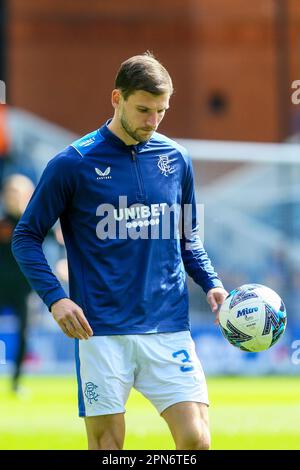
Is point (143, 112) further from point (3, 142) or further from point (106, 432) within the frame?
point (3, 142)

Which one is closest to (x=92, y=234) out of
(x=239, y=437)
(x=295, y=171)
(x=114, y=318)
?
(x=114, y=318)

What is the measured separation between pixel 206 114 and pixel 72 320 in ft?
71.9

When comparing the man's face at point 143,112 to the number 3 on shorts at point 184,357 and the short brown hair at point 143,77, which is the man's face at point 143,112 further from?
the number 3 on shorts at point 184,357

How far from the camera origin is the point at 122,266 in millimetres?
5352

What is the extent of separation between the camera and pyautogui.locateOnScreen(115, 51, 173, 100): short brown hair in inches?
206

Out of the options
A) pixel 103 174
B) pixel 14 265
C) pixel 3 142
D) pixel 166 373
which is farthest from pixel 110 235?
pixel 3 142

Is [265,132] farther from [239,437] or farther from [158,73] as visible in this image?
[158,73]

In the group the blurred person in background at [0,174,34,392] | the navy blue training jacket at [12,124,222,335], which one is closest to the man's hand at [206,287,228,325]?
the navy blue training jacket at [12,124,222,335]

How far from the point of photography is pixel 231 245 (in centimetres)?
1755

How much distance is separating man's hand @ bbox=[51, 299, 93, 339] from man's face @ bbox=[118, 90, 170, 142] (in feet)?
3.05

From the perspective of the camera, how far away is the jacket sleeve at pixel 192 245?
18.7 ft

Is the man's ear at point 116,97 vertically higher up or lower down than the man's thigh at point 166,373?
higher up

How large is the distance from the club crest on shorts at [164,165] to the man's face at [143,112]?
8.5 inches

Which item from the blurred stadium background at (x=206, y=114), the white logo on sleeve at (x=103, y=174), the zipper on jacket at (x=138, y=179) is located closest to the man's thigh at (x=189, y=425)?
the zipper on jacket at (x=138, y=179)
